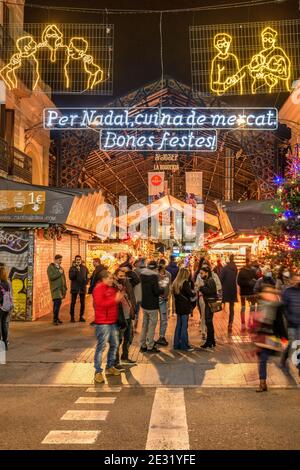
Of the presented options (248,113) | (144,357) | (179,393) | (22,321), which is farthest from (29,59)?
(179,393)

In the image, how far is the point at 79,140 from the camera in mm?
20531

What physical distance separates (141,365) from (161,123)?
326 inches

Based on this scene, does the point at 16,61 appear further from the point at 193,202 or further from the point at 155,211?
the point at 193,202

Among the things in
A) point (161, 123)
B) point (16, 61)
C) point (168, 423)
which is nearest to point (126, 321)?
point (168, 423)

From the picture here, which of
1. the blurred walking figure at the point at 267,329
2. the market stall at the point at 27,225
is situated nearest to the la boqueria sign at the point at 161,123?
the market stall at the point at 27,225

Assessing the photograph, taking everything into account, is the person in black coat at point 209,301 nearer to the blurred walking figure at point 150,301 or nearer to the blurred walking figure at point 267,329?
the blurred walking figure at point 150,301

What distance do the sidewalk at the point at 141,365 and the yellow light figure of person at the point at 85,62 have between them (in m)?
7.75

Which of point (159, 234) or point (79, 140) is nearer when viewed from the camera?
point (79, 140)

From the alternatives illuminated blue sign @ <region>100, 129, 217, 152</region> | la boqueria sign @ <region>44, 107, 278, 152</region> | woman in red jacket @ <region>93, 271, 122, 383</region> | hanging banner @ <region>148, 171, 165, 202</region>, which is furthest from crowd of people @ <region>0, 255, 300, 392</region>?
hanging banner @ <region>148, 171, 165, 202</region>

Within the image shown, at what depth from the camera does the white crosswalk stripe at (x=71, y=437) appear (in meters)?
5.30

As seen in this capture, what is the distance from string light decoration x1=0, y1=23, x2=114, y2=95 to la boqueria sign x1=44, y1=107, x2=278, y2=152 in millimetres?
943

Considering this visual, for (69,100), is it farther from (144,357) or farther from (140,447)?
(140,447)

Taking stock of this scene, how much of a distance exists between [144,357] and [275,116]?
29.2 feet

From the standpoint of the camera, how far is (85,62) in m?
15.6
